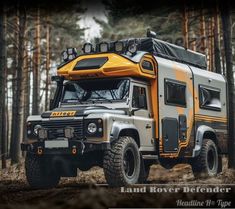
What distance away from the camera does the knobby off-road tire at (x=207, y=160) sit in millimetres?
10234

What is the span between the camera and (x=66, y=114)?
8.09 meters

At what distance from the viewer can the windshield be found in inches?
346

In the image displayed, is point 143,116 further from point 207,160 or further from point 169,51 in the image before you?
point 207,160

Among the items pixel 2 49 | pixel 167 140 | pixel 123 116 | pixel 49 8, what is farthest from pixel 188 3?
pixel 2 49

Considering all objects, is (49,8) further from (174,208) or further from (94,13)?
(174,208)

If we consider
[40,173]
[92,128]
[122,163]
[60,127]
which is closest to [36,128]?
[60,127]

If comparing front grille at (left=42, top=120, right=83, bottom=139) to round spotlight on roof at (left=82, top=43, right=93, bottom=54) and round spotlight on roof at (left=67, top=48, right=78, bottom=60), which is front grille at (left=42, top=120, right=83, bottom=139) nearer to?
round spotlight on roof at (left=67, top=48, right=78, bottom=60)

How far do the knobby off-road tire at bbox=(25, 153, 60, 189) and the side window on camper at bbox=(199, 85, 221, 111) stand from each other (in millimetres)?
3680

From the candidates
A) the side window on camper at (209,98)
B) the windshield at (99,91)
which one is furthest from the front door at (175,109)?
the windshield at (99,91)

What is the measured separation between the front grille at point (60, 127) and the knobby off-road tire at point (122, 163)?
1.87ft

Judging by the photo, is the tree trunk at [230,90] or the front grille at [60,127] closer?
the front grille at [60,127]

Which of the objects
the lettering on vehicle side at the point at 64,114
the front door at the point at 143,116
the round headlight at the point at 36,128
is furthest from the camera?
the front door at the point at 143,116

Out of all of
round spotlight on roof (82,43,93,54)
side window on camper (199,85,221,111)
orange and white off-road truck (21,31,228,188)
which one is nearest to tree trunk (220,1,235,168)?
side window on camper (199,85,221,111)

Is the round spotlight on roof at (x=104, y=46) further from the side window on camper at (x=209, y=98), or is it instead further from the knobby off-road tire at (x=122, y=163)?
the side window on camper at (x=209, y=98)
